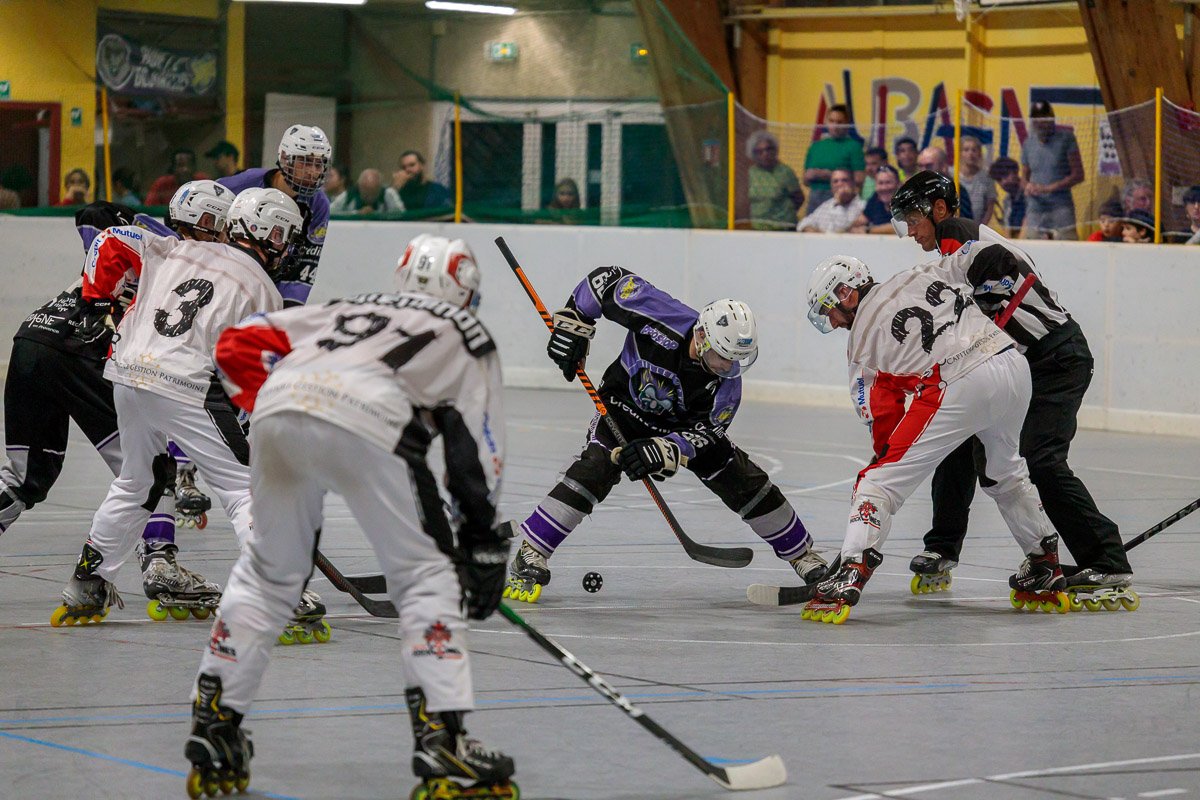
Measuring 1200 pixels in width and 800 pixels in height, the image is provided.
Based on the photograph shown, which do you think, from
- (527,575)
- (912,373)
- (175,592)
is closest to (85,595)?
(175,592)

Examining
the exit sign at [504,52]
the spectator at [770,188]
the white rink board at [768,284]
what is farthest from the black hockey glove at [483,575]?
the exit sign at [504,52]

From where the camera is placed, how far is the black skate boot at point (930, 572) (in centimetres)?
755

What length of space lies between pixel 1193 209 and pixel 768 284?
366 cm

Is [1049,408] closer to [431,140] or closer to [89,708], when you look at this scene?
[89,708]

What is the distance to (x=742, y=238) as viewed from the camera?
50.2 ft

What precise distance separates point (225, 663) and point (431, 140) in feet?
41.7

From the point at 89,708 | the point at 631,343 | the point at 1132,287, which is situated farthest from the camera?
the point at 1132,287

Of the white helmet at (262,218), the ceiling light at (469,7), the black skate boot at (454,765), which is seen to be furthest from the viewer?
the ceiling light at (469,7)

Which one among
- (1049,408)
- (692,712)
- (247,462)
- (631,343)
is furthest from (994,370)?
(247,462)

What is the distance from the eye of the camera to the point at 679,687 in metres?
5.62

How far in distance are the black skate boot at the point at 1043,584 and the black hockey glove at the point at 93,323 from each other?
3737 mm

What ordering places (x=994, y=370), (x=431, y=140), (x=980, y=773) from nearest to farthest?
1. (x=980, y=773)
2. (x=994, y=370)
3. (x=431, y=140)

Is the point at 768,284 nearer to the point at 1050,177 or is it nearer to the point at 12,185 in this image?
the point at 1050,177

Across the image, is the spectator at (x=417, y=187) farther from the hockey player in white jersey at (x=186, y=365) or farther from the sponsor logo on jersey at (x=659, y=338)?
the hockey player in white jersey at (x=186, y=365)
